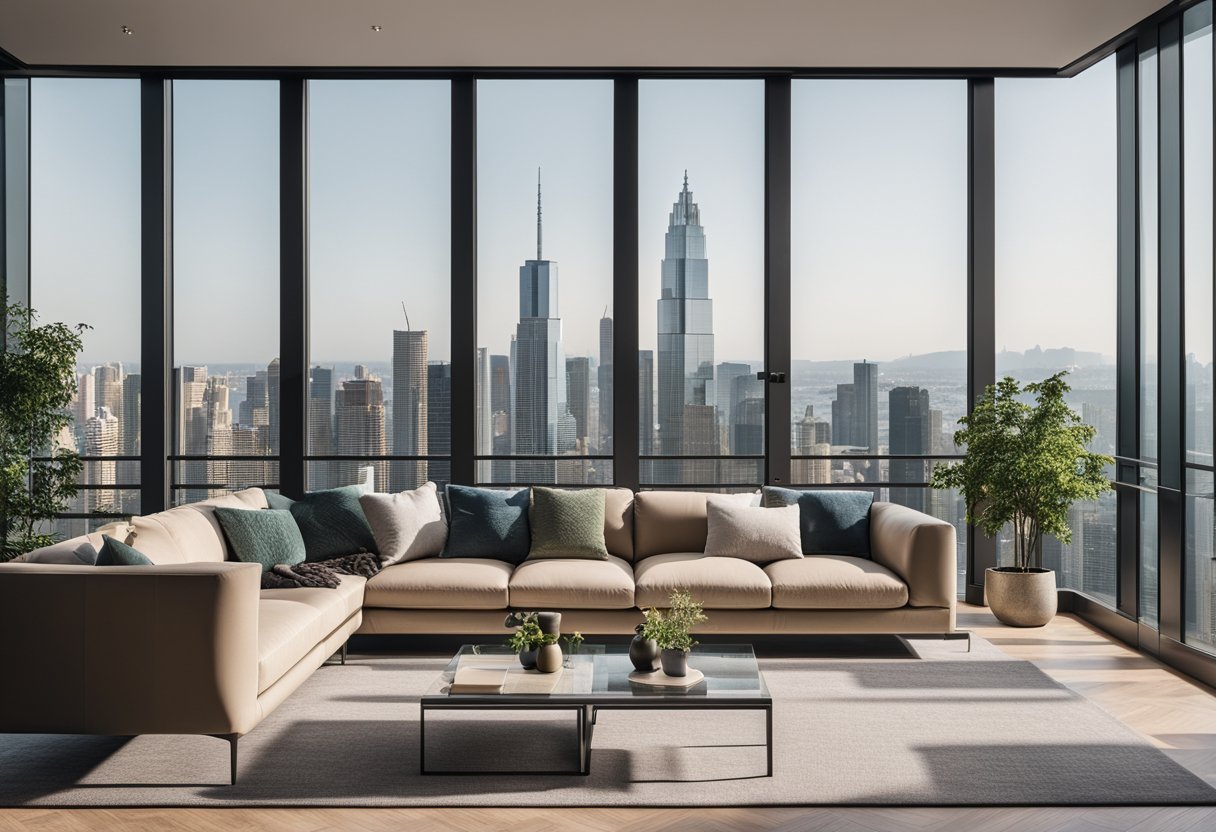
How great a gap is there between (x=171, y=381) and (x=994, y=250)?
5.08 metres

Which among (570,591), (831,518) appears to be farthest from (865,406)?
(570,591)

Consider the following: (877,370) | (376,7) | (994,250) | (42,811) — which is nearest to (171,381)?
(376,7)

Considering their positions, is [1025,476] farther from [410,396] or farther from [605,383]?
[410,396]

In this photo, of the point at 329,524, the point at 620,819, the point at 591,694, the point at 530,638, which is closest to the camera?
the point at 620,819

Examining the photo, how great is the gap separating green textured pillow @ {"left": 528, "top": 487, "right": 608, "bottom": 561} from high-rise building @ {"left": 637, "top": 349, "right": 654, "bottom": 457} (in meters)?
0.78

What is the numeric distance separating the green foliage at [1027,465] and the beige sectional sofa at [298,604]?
22.9 inches

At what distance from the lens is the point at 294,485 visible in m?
6.05

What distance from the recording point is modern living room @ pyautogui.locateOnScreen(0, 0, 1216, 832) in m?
4.39

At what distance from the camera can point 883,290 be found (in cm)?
611

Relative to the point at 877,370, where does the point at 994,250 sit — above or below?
above

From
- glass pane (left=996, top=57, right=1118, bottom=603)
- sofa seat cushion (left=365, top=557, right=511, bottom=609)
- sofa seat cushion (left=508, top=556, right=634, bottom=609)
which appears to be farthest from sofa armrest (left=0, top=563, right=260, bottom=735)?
glass pane (left=996, top=57, right=1118, bottom=603)

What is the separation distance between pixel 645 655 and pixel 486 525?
75.7 inches

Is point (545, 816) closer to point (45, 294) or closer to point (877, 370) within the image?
point (877, 370)

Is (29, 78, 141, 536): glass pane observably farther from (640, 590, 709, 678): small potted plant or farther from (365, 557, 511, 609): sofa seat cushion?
(640, 590, 709, 678): small potted plant
